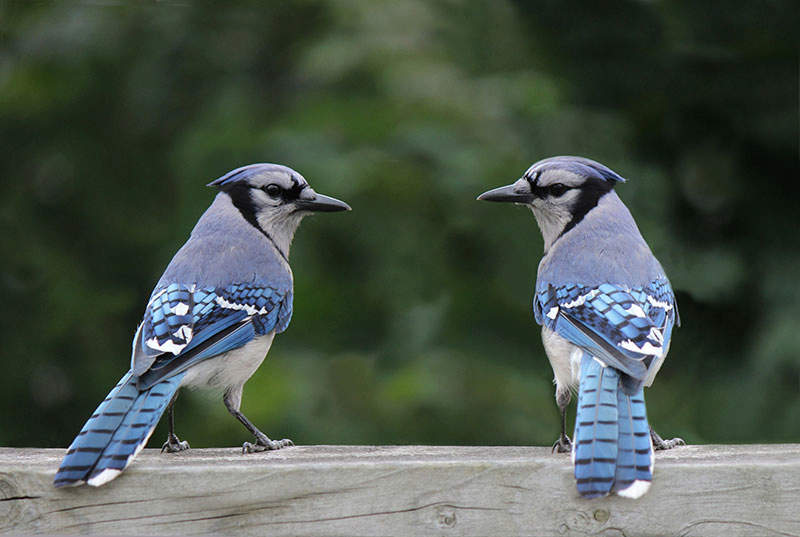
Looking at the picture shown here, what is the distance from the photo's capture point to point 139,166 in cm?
397

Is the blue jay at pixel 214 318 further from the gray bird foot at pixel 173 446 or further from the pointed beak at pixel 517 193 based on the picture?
the pointed beak at pixel 517 193

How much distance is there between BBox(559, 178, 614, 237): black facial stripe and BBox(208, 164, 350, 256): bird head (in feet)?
1.84

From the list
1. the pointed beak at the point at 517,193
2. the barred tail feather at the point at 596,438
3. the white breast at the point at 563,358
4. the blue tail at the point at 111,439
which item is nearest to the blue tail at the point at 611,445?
the barred tail feather at the point at 596,438

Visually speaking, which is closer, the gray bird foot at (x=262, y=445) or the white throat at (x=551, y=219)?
the gray bird foot at (x=262, y=445)

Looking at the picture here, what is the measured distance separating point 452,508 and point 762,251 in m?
1.93

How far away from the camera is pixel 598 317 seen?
7.43 feet

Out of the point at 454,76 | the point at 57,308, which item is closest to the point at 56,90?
the point at 57,308

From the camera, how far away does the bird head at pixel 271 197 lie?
A: 267 centimetres

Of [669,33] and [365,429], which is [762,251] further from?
[365,429]

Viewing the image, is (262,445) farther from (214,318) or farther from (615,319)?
(615,319)

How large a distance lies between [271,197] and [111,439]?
0.89 m

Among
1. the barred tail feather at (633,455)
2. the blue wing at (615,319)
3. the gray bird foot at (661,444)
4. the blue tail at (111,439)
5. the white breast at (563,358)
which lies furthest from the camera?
the gray bird foot at (661,444)

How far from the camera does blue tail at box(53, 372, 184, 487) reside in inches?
75.4

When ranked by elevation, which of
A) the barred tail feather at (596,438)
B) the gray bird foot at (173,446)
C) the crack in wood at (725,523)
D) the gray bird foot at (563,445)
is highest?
the barred tail feather at (596,438)
